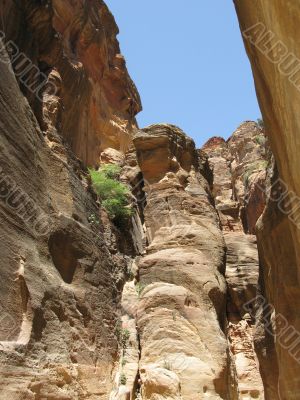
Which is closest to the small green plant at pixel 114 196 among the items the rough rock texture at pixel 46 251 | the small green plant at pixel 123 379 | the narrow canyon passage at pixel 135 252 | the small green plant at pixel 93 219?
the narrow canyon passage at pixel 135 252

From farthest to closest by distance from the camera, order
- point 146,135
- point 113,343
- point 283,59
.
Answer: point 146,135
point 113,343
point 283,59

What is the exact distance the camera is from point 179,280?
14.4 metres

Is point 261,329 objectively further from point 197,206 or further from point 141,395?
point 197,206

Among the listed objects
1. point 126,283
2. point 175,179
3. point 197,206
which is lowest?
point 126,283

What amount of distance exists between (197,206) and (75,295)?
913cm

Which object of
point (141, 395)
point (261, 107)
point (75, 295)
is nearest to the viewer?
point (261, 107)

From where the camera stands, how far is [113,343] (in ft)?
35.3

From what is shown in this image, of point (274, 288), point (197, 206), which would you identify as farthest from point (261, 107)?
point (197, 206)

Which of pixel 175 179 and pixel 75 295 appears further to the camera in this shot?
pixel 175 179

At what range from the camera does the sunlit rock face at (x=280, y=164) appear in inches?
210

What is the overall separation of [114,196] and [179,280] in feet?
15.8

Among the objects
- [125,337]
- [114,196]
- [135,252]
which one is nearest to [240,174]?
[114,196]

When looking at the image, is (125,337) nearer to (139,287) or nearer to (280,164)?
(139,287)

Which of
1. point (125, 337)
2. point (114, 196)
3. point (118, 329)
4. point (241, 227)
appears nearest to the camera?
point (118, 329)
